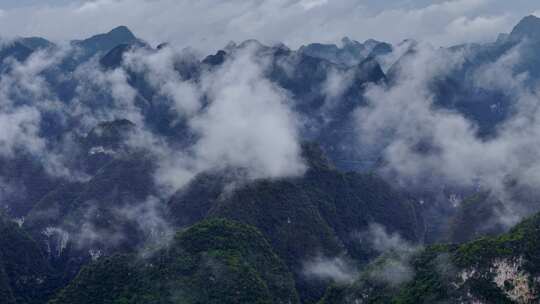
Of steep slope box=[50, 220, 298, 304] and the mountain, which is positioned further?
steep slope box=[50, 220, 298, 304]

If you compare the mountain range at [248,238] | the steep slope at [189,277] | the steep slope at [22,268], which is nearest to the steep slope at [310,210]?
the mountain range at [248,238]

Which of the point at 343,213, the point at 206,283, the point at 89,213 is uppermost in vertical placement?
the point at 206,283

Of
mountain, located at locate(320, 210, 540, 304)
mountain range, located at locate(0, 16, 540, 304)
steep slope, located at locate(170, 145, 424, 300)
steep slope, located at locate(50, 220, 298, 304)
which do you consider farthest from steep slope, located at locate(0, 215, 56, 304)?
mountain, located at locate(320, 210, 540, 304)

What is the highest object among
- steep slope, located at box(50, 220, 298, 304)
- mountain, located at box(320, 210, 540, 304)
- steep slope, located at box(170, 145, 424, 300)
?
mountain, located at box(320, 210, 540, 304)

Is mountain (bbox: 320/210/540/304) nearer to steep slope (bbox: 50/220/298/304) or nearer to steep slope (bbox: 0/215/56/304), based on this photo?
steep slope (bbox: 50/220/298/304)

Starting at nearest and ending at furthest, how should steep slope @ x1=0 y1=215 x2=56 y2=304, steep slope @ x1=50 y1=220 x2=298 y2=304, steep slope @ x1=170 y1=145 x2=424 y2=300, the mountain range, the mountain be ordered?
the mountain → the mountain range → steep slope @ x1=50 y1=220 x2=298 y2=304 → steep slope @ x1=0 y1=215 x2=56 y2=304 → steep slope @ x1=170 y1=145 x2=424 y2=300

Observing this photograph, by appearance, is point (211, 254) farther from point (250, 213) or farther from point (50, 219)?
point (50, 219)

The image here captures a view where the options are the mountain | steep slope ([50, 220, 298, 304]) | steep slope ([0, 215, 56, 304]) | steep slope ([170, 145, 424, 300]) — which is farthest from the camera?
steep slope ([170, 145, 424, 300])

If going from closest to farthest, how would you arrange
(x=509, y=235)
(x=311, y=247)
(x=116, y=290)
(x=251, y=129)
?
(x=509, y=235)
(x=116, y=290)
(x=311, y=247)
(x=251, y=129)

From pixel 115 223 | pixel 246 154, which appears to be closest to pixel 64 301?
pixel 115 223
